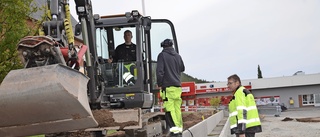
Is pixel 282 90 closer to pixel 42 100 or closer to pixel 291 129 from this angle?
pixel 291 129

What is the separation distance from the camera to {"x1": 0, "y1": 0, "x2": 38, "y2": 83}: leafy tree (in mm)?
12523

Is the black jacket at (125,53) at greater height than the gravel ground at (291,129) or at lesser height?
greater

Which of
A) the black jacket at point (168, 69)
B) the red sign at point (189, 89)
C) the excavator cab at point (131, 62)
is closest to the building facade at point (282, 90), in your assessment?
the red sign at point (189, 89)

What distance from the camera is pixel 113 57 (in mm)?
8758

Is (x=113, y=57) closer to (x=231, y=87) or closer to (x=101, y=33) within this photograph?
(x=101, y=33)

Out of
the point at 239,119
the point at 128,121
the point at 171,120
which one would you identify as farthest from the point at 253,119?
the point at 128,121

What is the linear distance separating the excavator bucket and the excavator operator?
11.4ft

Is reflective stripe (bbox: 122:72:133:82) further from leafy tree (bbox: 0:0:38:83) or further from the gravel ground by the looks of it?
the gravel ground

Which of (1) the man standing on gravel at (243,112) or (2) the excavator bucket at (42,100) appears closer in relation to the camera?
(2) the excavator bucket at (42,100)

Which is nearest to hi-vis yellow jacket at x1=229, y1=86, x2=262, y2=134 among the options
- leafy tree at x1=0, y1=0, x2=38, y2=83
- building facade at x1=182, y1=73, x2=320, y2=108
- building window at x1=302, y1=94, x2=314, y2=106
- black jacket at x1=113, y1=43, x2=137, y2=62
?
black jacket at x1=113, y1=43, x2=137, y2=62

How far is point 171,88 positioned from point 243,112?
4.75 feet

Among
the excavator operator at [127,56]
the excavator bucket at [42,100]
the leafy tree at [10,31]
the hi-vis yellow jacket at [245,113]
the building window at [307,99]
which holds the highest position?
the leafy tree at [10,31]

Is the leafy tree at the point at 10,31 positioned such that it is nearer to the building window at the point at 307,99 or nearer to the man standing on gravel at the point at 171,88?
the man standing on gravel at the point at 171,88

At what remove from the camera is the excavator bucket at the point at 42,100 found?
4.30 metres
